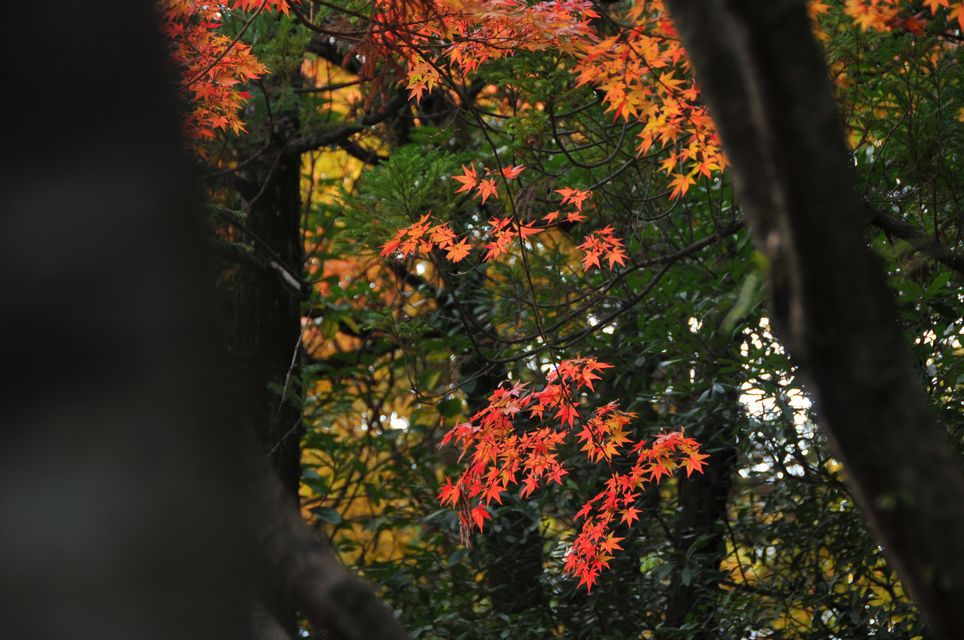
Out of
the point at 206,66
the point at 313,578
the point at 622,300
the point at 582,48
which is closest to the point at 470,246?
the point at 582,48

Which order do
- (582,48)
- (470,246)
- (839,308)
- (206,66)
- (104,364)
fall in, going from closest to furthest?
1. (104,364)
2. (839,308)
3. (582,48)
4. (206,66)
5. (470,246)

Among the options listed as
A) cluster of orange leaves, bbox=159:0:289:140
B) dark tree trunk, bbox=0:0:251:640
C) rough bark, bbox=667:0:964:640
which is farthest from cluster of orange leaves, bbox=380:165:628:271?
dark tree trunk, bbox=0:0:251:640

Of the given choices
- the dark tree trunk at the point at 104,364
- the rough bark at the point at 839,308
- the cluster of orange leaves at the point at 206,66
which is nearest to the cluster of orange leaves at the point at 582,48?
the cluster of orange leaves at the point at 206,66

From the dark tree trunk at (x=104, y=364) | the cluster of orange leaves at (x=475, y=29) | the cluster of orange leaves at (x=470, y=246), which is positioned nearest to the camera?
the dark tree trunk at (x=104, y=364)

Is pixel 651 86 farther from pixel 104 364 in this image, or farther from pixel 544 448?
pixel 104 364

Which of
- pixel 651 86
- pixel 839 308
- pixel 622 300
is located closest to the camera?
pixel 839 308

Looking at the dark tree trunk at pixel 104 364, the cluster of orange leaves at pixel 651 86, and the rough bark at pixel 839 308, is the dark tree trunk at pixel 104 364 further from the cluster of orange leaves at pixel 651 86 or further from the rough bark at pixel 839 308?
the cluster of orange leaves at pixel 651 86

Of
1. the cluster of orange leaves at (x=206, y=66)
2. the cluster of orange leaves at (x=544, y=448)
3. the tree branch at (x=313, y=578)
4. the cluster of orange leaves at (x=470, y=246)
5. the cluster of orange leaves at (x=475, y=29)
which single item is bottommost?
the tree branch at (x=313, y=578)

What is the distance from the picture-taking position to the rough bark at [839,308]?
116cm

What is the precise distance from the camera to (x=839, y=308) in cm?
117

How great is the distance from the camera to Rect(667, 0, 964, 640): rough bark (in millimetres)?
1163

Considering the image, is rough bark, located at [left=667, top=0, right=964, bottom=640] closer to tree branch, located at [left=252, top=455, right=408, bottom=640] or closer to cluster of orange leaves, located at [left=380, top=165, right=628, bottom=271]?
tree branch, located at [left=252, top=455, right=408, bottom=640]

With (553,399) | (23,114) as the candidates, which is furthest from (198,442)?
(553,399)

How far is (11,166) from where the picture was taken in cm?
91
